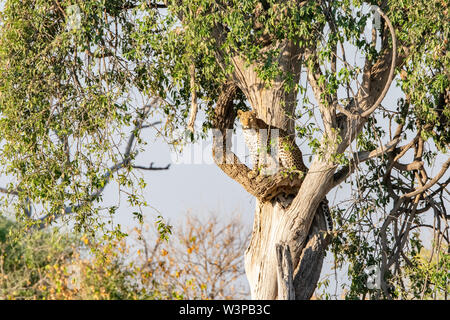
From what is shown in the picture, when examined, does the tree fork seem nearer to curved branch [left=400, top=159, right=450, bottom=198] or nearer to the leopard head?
the leopard head

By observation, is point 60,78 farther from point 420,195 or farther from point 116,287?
point 420,195

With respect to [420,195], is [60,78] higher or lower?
higher

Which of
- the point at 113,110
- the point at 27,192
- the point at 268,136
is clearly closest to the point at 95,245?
the point at 27,192

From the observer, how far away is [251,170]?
21.1 ft

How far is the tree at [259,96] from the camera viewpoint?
5488 mm

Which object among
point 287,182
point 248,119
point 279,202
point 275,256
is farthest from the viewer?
point 279,202

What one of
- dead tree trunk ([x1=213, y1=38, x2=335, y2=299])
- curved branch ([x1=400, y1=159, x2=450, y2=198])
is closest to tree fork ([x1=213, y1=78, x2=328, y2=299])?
dead tree trunk ([x1=213, y1=38, x2=335, y2=299])

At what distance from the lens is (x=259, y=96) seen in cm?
647

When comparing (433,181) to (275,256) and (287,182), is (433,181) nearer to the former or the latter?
(287,182)

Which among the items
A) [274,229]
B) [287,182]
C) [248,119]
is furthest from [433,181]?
[248,119]

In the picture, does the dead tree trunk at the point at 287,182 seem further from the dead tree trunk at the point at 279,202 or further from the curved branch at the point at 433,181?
the curved branch at the point at 433,181
